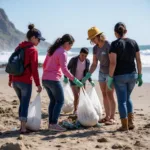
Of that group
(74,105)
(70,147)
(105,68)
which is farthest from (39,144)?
(74,105)

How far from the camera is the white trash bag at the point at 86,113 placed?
5898 mm

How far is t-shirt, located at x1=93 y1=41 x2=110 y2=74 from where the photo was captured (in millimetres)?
6039

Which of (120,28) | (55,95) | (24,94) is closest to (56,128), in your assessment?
(55,95)

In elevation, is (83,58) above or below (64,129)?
above

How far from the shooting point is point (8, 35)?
15138cm

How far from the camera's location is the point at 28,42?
5.44 metres

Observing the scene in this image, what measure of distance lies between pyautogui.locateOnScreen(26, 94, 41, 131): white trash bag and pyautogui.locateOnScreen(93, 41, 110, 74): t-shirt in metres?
1.23

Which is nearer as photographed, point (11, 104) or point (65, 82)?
point (65, 82)

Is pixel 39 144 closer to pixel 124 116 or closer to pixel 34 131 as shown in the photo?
pixel 34 131

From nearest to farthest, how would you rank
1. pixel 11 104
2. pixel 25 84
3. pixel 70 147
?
pixel 70 147 → pixel 25 84 → pixel 11 104

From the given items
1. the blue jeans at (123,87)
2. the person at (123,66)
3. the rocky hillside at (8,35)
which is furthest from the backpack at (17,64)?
the rocky hillside at (8,35)

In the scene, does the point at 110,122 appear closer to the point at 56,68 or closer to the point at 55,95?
the point at 55,95

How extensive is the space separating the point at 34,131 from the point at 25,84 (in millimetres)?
829

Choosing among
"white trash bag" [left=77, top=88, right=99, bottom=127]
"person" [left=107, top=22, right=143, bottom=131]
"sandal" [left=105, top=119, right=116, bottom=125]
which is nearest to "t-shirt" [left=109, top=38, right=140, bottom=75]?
"person" [left=107, top=22, right=143, bottom=131]
